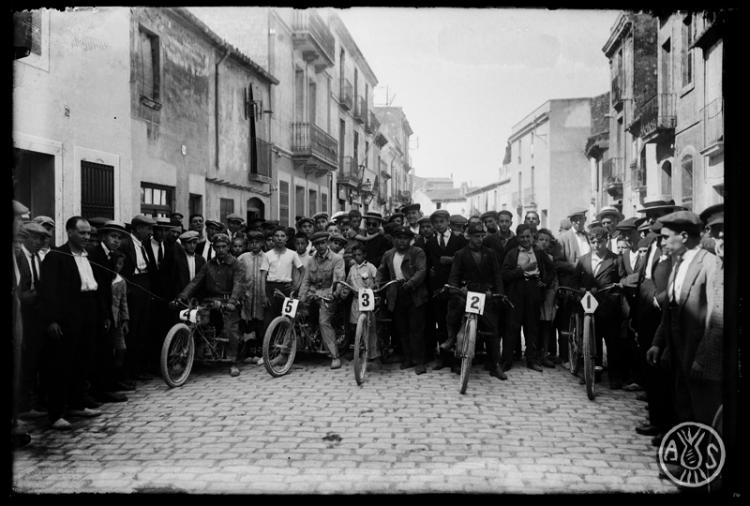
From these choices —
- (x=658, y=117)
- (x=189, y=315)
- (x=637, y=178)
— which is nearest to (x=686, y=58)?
(x=658, y=117)

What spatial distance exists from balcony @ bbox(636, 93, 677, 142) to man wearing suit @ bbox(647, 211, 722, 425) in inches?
516

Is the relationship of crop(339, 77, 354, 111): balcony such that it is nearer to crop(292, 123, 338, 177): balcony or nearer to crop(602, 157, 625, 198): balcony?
crop(292, 123, 338, 177): balcony

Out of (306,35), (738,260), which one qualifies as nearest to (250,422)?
(738,260)

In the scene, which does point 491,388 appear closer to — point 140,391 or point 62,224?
point 140,391

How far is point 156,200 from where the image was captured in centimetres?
1172

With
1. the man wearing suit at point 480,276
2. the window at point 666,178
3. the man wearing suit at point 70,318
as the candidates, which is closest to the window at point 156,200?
the man wearing suit at point 70,318

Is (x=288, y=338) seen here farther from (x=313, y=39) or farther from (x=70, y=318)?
(x=313, y=39)

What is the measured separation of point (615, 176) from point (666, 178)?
18.2ft

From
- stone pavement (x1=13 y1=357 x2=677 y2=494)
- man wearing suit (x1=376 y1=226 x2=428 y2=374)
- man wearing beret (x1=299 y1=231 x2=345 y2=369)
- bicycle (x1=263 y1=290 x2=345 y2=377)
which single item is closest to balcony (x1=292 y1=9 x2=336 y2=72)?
man wearing beret (x1=299 y1=231 x2=345 y2=369)

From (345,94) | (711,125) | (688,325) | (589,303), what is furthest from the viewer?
(345,94)

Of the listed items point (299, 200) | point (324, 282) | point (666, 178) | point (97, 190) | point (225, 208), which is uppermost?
point (666, 178)

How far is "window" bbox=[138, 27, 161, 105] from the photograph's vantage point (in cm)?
1112

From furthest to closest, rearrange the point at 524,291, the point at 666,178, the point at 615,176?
the point at 615,176 → the point at 666,178 → the point at 524,291

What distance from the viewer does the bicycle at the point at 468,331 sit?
22.0 feet
